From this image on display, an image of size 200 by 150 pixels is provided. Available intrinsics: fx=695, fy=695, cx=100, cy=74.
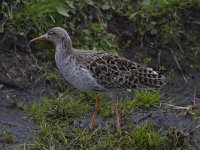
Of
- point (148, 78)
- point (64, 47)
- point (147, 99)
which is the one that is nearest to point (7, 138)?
point (64, 47)

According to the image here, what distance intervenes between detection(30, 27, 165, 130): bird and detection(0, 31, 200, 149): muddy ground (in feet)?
1.28

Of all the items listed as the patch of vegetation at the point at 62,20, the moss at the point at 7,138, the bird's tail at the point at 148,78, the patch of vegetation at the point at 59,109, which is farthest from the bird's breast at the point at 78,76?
the patch of vegetation at the point at 62,20

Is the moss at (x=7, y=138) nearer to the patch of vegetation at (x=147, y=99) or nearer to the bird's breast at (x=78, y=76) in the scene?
the bird's breast at (x=78, y=76)

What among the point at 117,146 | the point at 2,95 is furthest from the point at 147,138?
the point at 2,95

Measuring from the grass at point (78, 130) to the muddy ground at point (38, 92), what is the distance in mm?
118

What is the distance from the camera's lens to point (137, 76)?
6746 millimetres

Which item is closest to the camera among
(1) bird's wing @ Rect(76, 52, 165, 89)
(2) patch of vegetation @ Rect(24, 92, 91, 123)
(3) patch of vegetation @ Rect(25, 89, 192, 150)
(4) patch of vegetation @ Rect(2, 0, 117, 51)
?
(3) patch of vegetation @ Rect(25, 89, 192, 150)

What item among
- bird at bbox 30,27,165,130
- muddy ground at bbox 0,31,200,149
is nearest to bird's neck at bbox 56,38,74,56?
bird at bbox 30,27,165,130

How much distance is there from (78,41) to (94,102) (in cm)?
108

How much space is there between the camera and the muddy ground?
670 centimetres

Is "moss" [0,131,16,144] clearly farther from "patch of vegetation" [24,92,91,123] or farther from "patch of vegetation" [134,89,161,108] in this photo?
"patch of vegetation" [134,89,161,108]

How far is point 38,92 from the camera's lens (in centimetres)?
757

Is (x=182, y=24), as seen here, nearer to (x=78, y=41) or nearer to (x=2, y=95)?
(x=78, y=41)

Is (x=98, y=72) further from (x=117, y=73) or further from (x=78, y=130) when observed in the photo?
(x=78, y=130)
